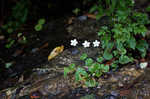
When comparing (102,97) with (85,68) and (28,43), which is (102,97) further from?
(28,43)

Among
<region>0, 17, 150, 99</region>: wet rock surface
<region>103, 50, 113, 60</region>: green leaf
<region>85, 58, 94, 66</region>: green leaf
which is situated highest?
<region>103, 50, 113, 60</region>: green leaf

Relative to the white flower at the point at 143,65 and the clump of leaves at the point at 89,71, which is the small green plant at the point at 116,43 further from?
the white flower at the point at 143,65

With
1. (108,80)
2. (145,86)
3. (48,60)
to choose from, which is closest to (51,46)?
(48,60)

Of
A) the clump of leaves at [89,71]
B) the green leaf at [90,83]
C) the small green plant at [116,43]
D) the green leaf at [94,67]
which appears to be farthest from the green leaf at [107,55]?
the green leaf at [90,83]

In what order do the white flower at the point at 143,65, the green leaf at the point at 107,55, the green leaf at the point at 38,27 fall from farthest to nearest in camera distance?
the green leaf at the point at 38,27 → the white flower at the point at 143,65 → the green leaf at the point at 107,55

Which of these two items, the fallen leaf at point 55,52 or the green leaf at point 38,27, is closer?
the fallen leaf at point 55,52

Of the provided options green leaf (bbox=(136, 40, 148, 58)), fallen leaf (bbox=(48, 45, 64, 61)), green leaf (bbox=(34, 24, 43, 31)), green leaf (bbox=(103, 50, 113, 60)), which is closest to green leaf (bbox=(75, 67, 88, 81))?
green leaf (bbox=(103, 50, 113, 60))

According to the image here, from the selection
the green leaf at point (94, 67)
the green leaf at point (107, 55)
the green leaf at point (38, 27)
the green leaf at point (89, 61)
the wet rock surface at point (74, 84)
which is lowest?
the wet rock surface at point (74, 84)

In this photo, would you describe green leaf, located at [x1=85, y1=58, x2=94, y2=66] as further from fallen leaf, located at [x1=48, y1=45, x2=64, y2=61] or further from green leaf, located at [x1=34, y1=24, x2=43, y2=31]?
green leaf, located at [x1=34, y1=24, x2=43, y2=31]
